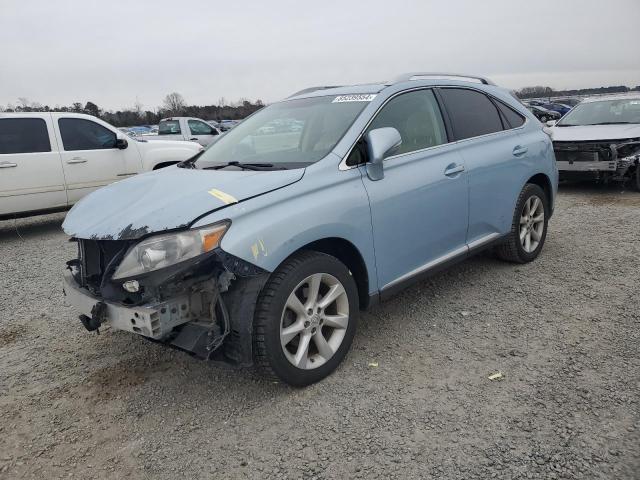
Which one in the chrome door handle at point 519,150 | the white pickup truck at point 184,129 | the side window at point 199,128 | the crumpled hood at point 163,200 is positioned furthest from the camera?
the side window at point 199,128

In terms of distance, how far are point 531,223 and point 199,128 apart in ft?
46.1

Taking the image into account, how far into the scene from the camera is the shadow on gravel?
7.91 metres

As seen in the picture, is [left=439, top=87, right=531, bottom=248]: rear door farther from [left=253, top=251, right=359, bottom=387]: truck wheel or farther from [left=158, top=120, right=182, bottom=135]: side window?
[left=158, top=120, right=182, bottom=135]: side window

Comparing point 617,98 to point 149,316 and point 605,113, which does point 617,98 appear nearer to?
point 605,113

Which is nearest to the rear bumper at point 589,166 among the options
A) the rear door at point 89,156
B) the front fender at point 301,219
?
the front fender at point 301,219

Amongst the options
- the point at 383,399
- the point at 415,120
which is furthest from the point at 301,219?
the point at 415,120

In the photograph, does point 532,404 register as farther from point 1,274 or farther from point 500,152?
point 1,274

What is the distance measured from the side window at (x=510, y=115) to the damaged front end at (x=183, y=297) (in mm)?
3148

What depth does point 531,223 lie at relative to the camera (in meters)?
4.90

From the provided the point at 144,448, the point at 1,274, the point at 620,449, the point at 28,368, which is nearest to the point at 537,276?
the point at 620,449

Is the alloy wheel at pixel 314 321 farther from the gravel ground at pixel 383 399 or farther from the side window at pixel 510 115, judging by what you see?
the side window at pixel 510 115

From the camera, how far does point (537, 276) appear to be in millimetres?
4629

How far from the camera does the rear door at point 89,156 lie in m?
7.82

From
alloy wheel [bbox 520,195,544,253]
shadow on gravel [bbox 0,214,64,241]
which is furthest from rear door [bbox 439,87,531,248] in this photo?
shadow on gravel [bbox 0,214,64,241]
